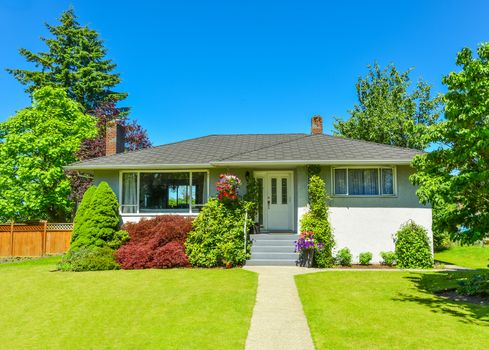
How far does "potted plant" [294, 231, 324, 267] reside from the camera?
11586mm

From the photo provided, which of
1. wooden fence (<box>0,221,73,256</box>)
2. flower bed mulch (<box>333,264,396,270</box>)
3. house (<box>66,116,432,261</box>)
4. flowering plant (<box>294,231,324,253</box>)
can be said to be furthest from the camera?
wooden fence (<box>0,221,73,256</box>)

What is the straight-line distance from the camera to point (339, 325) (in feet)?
18.6

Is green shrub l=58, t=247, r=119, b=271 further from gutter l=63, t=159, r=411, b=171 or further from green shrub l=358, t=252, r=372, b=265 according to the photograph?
green shrub l=358, t=252, r=372, b=265

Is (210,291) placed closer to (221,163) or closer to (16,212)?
(221,163)

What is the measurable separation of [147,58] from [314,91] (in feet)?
44.0

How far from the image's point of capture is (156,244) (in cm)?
1214

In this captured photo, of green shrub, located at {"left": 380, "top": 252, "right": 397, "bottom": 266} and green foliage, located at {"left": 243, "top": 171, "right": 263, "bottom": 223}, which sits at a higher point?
green foliage, located at {"left": 243, "top": 171, "right": 263, "bottom": 223}

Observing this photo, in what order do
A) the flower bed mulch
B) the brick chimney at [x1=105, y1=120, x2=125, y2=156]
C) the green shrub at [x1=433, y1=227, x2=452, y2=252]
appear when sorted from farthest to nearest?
the green shrub at [x1=433, y1=227, x2=452, y2=252]
the brick chimney at [x1=105, y1=120, x2=125, y2=156]
the flower bed mulch

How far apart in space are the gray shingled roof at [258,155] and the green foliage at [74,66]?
19461 mm

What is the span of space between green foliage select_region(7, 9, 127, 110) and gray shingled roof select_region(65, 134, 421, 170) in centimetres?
1946

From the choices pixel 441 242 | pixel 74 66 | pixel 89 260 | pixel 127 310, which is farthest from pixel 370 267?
pixel 74 66

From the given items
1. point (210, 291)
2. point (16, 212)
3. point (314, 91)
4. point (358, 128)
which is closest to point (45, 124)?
point (16, 212)

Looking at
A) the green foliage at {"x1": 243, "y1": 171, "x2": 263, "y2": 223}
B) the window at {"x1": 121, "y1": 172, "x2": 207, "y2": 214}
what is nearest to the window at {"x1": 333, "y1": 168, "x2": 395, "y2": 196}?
the green foliage at {"x1": 243, "y1": 171, "x2": 263, "y2": 223}

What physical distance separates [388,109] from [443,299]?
20714mm
